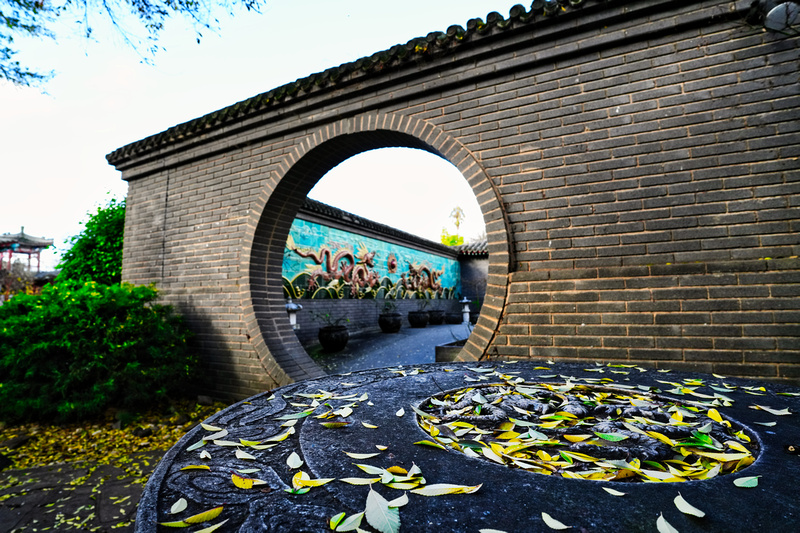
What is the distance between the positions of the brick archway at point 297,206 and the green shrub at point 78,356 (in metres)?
1.06

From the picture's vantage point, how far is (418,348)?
259 inches

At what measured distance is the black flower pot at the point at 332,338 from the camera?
6.29 metres

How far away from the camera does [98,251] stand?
628 cm

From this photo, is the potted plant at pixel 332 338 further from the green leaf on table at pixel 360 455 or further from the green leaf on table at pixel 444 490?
the green leaf on table at pixel 444 490

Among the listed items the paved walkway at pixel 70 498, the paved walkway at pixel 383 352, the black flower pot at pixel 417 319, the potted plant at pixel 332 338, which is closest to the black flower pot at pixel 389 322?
the paved walkway at pixel 383 352

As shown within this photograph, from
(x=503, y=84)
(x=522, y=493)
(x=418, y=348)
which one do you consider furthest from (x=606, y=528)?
(x=418, y=348)

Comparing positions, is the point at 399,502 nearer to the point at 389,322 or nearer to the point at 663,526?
the point at 663,526

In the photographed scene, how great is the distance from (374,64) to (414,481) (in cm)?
348

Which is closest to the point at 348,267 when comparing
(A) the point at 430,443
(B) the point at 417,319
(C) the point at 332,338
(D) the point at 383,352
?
(C) the point at 332,338

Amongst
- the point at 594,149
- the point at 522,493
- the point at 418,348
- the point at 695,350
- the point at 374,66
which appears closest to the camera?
the point at 522,493

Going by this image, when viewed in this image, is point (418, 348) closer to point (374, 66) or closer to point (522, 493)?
point (374, 66)

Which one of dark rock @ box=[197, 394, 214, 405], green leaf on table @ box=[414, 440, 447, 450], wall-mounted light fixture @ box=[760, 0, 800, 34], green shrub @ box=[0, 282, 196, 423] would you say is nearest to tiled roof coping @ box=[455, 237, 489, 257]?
dark rock @ box=[197, 394, 214, 405]

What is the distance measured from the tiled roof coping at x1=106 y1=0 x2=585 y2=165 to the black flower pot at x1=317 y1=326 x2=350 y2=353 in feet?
11.6

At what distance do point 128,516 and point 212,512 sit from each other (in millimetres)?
1938
